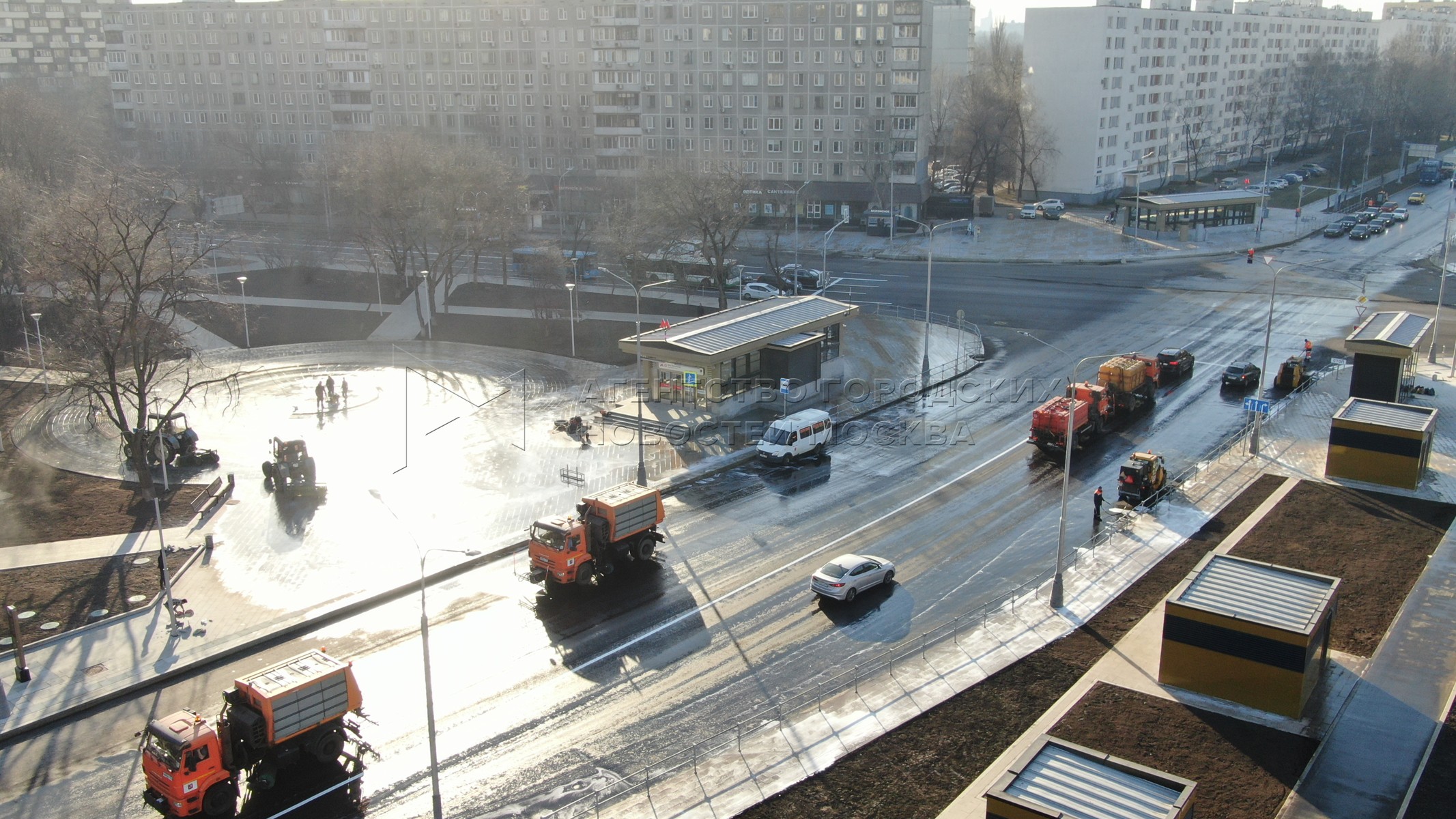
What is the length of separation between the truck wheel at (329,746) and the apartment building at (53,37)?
636ft

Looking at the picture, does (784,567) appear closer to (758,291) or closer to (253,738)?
(253,738)

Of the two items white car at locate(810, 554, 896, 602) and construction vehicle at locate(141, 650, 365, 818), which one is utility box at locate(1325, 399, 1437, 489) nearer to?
white car at locate(810, 554, 896, 602)

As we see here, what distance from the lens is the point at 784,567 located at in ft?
115

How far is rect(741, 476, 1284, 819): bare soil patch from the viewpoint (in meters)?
22.7

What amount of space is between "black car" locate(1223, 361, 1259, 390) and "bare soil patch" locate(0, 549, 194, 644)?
1857 inches

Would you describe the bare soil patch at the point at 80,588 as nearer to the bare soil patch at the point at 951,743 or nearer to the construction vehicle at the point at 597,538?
the construction vehicle at the point at 597,538

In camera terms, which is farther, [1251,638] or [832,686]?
[832,686]

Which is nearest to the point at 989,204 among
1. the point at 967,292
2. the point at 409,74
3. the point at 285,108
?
the point at 967,292

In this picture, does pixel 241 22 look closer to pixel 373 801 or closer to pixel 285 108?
pixel 285 108

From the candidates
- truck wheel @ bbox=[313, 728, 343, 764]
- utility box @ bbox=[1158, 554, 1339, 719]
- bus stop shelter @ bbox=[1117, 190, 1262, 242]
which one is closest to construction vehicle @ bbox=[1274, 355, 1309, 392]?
utility box @ bbox=[1158, 554, 1339, 719]

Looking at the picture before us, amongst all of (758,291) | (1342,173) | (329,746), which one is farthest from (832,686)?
(1342,173)

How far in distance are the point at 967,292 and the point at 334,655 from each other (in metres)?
57.4

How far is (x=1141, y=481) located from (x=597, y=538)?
1999 centimetres

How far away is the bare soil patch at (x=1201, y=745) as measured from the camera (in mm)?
22578
